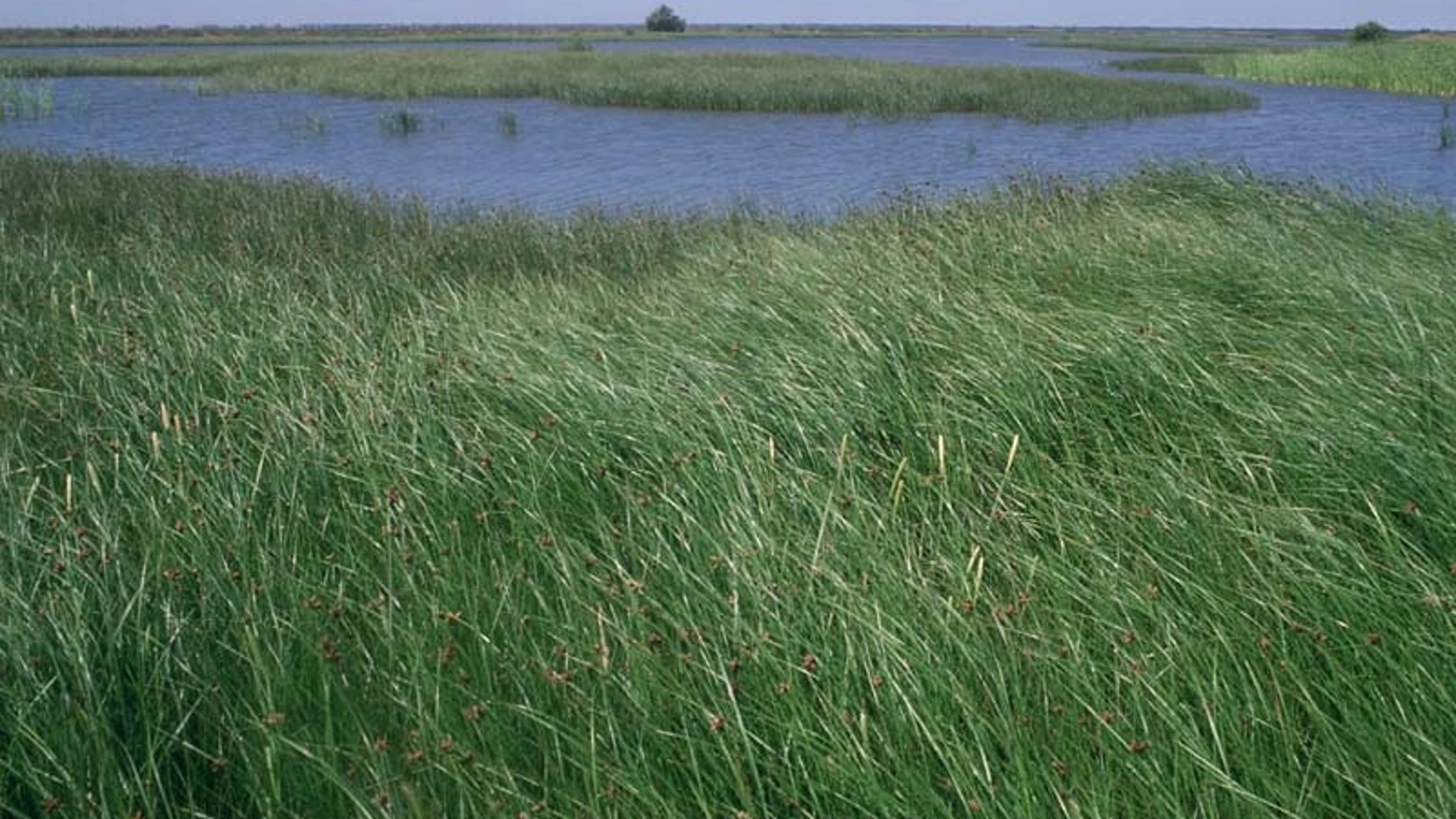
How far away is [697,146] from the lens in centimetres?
2120

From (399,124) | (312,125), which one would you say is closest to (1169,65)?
(399,124)

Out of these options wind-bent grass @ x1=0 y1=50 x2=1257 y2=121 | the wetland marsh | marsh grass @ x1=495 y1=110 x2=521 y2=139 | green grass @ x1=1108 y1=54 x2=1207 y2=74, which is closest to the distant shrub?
green grass @ x1=1108 y1=54 x2=1207 y2=74

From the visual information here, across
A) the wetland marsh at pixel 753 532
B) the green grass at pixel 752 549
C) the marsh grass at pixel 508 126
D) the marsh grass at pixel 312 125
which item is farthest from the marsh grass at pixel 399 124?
the green grass at pixel 752 549

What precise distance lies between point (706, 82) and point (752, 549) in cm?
2674

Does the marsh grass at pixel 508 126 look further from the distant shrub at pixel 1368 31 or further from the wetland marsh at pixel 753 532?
the distant shrub at pixel 1368 31

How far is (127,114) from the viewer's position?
2659 cm

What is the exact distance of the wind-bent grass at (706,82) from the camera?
88.7 ft

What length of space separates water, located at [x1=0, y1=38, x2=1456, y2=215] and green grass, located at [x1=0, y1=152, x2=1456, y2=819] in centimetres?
615

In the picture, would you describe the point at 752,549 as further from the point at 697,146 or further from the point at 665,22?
the point at 665,22

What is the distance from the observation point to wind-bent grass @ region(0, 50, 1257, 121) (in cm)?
2703

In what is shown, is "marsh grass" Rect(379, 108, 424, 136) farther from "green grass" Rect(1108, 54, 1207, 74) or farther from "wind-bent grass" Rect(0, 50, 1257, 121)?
"green grass" Rect(1108, 54, 1207, 74)

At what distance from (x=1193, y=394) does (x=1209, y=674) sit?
1.81 meters

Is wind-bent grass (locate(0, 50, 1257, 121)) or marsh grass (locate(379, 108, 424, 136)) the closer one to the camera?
marsh grass (locate(379, 108, 424, 136))

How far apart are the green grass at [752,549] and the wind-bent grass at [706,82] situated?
21.5 metres
